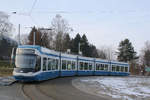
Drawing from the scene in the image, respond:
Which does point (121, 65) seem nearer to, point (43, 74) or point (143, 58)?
point (43, 74)

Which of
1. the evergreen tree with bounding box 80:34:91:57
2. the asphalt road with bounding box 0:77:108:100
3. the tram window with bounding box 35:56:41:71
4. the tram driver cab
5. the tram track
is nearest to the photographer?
the tram track

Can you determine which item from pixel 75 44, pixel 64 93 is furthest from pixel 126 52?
pixel 64 93

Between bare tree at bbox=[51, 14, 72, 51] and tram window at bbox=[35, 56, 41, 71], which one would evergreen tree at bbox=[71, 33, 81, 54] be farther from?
tram window at bbox=[35, 56, 41, 71]

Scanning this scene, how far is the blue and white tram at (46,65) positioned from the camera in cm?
1639

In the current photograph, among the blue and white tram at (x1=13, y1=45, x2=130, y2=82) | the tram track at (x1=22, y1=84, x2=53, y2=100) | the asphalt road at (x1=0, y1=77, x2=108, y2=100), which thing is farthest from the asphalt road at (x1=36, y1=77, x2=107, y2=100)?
the blue and white tram at (x1=13, y1=45, x2=130, y2=82)

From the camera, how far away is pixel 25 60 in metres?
16.6

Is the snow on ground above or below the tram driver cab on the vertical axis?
below

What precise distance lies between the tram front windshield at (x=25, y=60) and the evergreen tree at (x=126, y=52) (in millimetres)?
73313

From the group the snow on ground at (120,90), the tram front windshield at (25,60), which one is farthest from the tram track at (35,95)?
the snow on ground at (120,90)

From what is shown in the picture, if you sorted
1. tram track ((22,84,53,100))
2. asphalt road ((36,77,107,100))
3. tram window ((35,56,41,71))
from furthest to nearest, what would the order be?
tram window ((35,56,41,71)) < asphalt road ((36,77,107,100)) < tram track ((22,84,53,100))

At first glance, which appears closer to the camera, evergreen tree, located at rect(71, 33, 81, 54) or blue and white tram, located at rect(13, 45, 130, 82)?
blue and white tram, located at rect(13, 45, 130, 82)

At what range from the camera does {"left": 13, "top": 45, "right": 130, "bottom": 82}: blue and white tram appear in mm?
16391

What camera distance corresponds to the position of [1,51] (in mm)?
64938

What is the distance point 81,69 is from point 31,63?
14.9 meters
